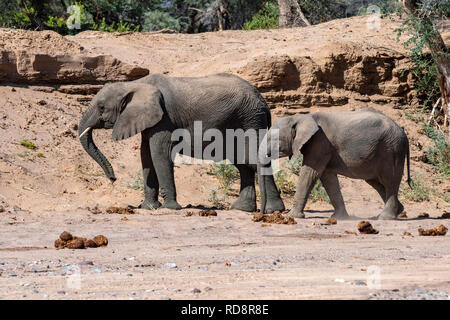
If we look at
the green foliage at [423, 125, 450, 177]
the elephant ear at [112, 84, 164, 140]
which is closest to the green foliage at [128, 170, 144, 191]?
the elephant ear at [112, 84, 164, 140]

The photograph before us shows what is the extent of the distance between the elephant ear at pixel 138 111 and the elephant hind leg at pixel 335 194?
237cm

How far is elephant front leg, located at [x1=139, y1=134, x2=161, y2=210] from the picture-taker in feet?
38.1

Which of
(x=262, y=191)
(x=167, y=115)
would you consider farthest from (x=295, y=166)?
(x=167, y=115)

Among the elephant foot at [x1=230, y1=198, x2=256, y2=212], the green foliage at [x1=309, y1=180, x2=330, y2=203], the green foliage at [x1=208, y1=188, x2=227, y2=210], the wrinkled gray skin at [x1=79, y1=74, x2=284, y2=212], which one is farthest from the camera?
the green foliage at [x1=309, y1=180, x2=330, y2=203]

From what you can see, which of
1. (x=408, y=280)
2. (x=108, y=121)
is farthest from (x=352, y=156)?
(x=408, y=280)

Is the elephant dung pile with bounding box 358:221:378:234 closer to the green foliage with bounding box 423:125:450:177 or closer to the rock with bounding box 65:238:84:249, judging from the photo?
the rock with bounding box 65:238:84:249

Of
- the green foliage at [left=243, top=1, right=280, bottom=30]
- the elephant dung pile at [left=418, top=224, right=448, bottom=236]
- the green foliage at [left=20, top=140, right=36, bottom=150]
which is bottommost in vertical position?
the green foliage at [left=243, top=1, right=280, bottom=30]

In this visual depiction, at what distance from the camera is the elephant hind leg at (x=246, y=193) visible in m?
11.9

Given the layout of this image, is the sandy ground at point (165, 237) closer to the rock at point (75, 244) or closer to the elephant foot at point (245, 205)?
the rock at point (75, 244)

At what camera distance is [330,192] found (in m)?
11.0

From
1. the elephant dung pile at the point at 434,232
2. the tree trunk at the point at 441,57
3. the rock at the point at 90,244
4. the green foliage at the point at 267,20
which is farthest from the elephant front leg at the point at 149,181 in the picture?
the green foliage at the point at 267,20

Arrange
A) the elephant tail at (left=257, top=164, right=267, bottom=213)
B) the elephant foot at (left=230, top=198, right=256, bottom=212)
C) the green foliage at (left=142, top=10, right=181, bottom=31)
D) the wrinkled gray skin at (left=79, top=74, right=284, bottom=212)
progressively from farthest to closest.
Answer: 1. the green foliage at (left=142, top=10, right=181, bottom=31)
2. the elephant foot at (left=230, top=198, right=256, bottom=212)
3. the wrinkled gray skin at (left=79, top=74, right=284, bottom=212)
4. the elephant tail at (left=257, top=164, right=267, bottom=213)

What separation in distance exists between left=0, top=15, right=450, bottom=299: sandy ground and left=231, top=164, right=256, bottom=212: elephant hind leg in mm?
698

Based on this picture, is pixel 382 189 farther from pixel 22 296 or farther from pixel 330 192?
pixel 22 296
